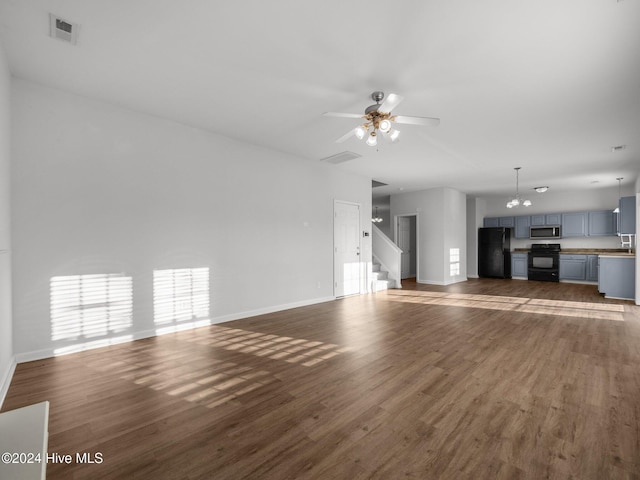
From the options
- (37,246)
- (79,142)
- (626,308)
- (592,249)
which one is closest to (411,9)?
(79,142)

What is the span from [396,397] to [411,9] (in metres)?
3.02

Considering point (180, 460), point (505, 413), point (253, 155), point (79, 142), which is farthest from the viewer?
point (253, 155)

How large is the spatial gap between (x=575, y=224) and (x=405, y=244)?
524 centimetres

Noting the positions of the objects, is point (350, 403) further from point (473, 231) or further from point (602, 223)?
point (602, 223)

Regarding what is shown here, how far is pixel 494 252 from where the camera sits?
34.7 ft

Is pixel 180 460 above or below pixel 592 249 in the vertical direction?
below

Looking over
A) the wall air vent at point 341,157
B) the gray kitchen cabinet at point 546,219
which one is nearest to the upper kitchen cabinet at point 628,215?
the gray kitchen cabinet at point 546,219

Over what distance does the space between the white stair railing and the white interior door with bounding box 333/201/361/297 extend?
4.58 ft

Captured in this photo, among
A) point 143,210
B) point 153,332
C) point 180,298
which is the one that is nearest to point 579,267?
point 180,298

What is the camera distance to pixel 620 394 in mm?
2494

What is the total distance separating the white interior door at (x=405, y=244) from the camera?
10562mm

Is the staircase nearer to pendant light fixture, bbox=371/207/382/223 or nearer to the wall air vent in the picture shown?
the wall air vent

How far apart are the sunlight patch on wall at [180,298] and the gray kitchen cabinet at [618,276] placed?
8.68 m

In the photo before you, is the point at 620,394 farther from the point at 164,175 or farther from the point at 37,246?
the point at 37,246
